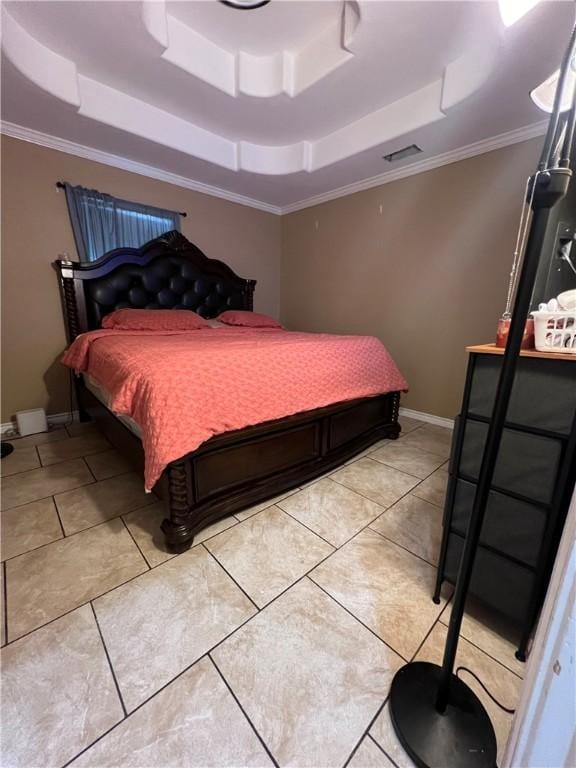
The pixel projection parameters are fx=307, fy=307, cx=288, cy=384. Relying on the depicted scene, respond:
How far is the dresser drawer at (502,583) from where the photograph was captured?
932 mm

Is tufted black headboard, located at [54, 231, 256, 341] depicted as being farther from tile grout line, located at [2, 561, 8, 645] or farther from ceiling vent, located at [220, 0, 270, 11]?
tile grout line, located at [2, 561, 8, 645]

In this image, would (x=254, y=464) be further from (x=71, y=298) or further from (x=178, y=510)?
(x=71, y=298)

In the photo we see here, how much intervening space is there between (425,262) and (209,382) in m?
2.49

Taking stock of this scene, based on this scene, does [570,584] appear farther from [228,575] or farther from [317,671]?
[228,575]

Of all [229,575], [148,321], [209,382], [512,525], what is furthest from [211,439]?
[148,321]

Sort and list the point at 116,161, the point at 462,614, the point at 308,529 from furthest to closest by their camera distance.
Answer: the point at 116,161 < the point at 308,529 < the point at 462,614

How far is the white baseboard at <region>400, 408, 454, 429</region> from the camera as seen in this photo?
9.58ft

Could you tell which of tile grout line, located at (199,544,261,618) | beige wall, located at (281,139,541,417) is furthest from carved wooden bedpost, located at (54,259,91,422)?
beige wall, located at (281,139,541,417)

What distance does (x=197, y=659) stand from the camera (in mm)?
951

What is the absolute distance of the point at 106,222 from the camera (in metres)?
2.78

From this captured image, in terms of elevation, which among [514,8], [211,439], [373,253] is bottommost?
[211,439]

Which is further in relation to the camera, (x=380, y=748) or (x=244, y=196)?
(x=244, y=196)

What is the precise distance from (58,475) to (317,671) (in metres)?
1.90

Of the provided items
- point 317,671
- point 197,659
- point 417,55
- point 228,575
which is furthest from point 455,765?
point 417,55
